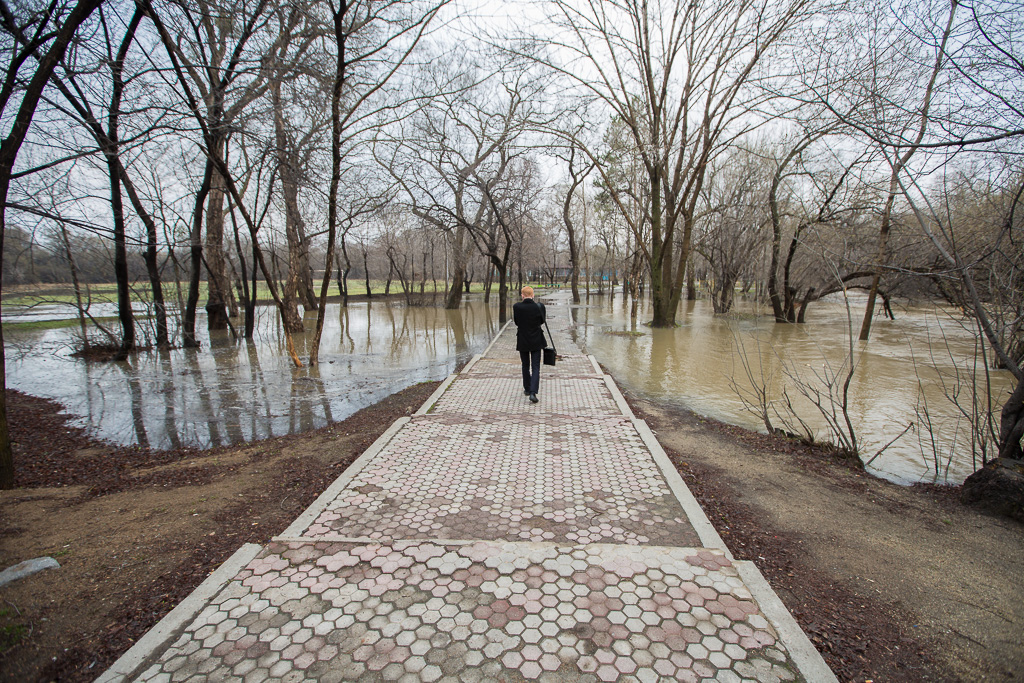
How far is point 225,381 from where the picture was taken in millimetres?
10336

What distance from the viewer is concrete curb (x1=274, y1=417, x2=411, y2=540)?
331 cm

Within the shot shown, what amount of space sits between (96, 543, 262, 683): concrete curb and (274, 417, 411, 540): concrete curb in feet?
0.87

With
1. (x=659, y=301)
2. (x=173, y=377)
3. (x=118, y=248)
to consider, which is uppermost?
(x=118, y=248)

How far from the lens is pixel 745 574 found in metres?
2.78

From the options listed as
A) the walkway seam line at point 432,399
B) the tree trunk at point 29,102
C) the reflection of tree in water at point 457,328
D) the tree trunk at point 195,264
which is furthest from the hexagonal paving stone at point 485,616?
the tree trunk at point 195,264

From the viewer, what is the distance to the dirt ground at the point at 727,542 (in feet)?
7.90

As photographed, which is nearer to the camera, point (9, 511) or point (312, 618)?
point (312, 618)

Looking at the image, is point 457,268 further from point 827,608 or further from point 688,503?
point 827,608

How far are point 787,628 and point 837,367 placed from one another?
1137 centimetres

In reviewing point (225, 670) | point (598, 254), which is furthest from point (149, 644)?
point (598, 254)

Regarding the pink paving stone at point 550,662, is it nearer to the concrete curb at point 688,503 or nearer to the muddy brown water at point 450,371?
the concrete curb at point 688,503

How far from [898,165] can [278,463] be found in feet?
21.7

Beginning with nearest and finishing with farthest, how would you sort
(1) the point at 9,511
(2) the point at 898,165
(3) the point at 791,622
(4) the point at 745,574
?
1. (3) the point at 791,622
2. (4) the point at 745,574
3. (1) the point at 9,511
4. (2) the point at 898,165

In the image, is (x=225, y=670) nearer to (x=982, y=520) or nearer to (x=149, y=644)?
(x=149, y=644)
